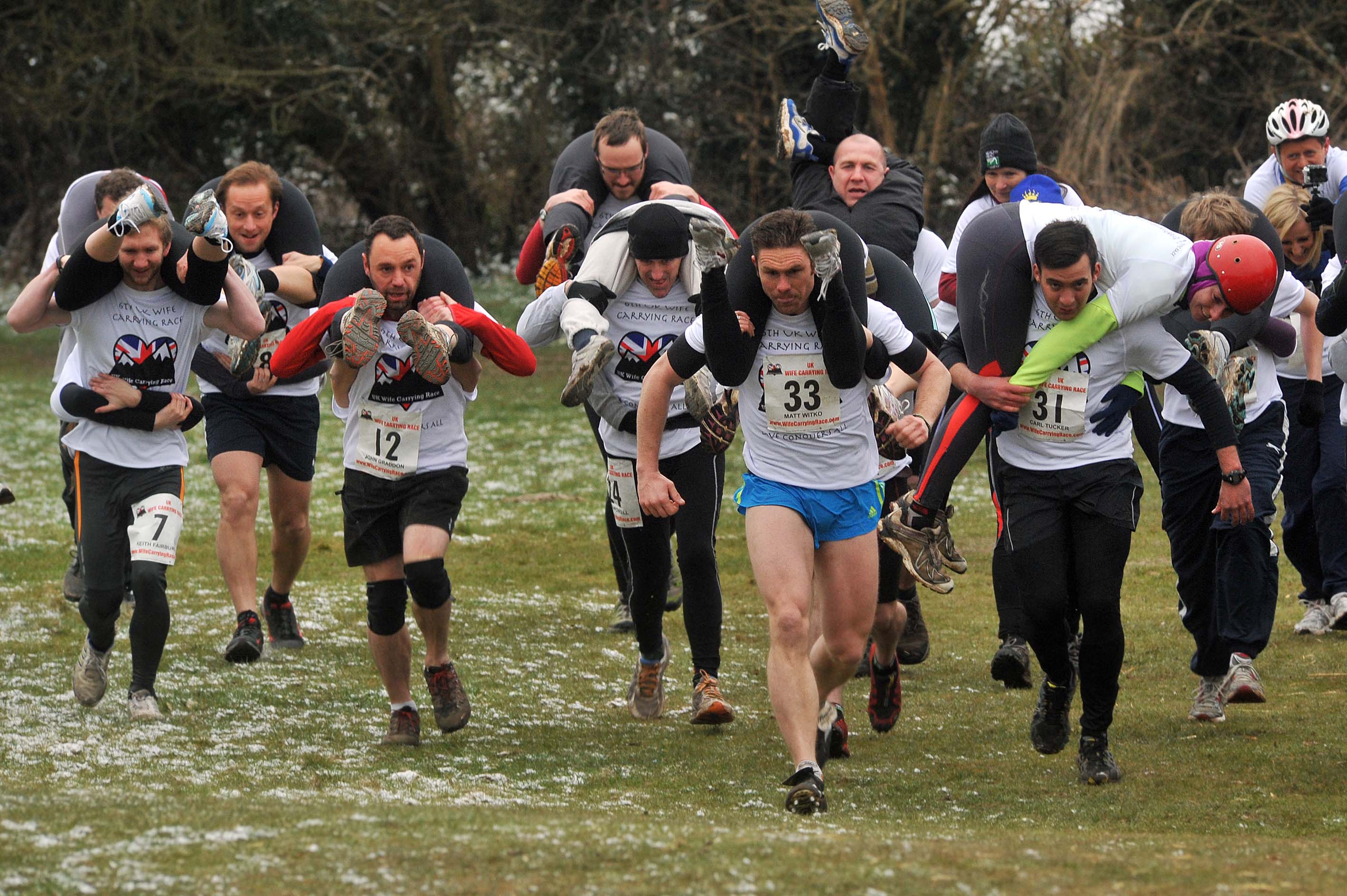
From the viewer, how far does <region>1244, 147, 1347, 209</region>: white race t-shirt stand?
8438 millimetres

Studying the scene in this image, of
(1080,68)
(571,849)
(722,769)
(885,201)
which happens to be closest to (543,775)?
(722,769)

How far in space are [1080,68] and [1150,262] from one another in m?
15.8

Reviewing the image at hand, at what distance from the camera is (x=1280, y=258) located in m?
6.55

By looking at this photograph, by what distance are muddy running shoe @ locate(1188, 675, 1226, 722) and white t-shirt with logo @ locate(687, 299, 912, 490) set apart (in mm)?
2100

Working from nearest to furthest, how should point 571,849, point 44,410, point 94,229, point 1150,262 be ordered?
point 571,849
point 1150,262
point 94,229
point 44,410

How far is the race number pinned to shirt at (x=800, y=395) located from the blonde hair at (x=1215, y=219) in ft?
5.50

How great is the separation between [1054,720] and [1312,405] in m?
2.74

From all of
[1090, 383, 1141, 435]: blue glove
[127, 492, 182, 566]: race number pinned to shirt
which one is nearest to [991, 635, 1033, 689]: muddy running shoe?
[1090, 383, 1141, 435]: blue glove

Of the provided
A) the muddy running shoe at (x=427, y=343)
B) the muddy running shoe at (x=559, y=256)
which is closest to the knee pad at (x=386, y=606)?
the muddy running shoe at (x=427, y=343)

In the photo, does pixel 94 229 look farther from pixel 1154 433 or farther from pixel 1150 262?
pixel 1154 433

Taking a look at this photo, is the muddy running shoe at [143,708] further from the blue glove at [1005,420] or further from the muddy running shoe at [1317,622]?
the muddy running shoe at [1317,622]

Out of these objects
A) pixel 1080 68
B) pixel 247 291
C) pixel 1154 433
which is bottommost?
pixel 1154 433

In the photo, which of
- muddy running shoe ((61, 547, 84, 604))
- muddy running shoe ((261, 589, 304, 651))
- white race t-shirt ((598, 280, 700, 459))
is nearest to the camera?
white race t-shirt ((598, 280, 700, 459))

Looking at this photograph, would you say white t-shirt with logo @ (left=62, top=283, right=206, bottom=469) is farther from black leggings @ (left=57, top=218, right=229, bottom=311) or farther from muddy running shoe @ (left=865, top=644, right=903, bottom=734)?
muddy running shoe @ (left=865, top=644, right=903, bottom=734)
